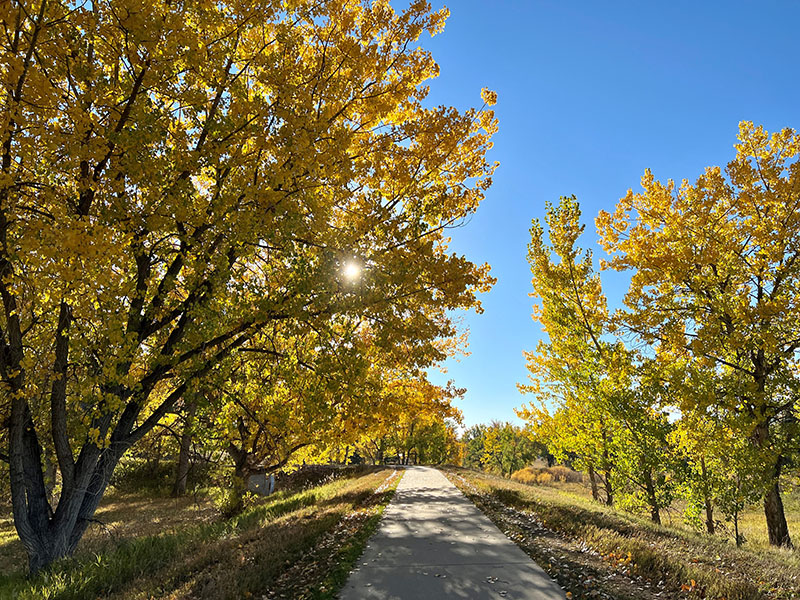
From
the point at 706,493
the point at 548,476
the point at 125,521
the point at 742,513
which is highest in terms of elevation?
the point at 706,493

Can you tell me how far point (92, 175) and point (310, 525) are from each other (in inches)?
271

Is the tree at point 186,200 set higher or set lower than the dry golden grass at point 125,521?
higher

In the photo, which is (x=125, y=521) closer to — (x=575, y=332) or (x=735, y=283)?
(x=575, y=332)

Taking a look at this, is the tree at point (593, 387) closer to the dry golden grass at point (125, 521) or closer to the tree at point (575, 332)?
the tree at point (575, 332)

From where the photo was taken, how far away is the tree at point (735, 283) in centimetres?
889

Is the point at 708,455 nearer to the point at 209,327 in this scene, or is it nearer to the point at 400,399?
the point at 400,399

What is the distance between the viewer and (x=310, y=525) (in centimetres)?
796

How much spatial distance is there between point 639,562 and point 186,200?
7714 millimetres

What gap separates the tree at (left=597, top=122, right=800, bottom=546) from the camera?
8891 mm

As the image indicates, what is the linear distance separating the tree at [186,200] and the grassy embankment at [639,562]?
3706 millimetres

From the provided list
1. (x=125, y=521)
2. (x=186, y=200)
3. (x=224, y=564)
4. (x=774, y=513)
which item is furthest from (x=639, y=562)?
(x=125, y=521)

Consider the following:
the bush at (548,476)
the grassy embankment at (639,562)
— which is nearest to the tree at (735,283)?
the grassy embankment at (639,562)

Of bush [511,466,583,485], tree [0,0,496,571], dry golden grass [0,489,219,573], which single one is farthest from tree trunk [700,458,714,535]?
bush [511,466,583,485]

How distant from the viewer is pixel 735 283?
1055 cm
